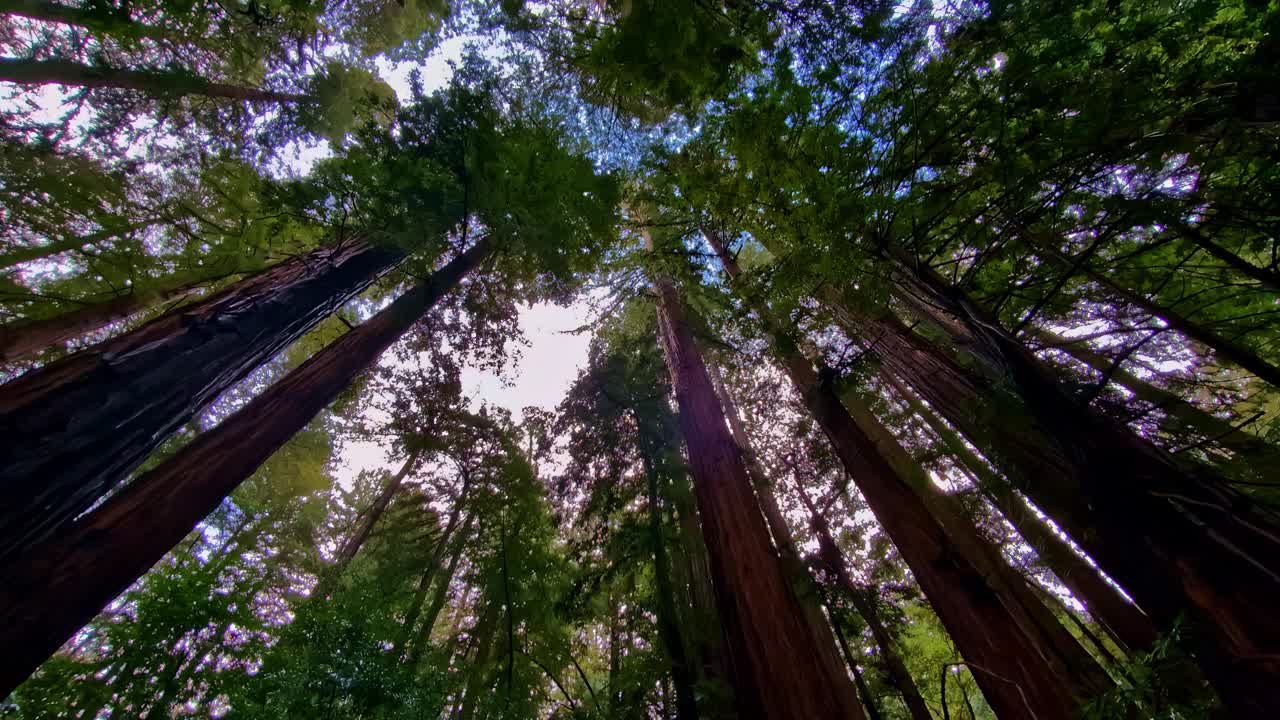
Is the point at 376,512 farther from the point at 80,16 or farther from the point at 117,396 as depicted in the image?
the point at 80,16

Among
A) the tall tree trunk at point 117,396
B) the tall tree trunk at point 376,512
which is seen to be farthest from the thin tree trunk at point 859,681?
the tall tree trunk at point 376,512

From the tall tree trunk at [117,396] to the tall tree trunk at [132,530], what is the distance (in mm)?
145

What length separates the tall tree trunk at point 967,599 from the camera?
2.44 m

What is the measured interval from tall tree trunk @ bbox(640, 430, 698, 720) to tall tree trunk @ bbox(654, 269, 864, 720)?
94cm

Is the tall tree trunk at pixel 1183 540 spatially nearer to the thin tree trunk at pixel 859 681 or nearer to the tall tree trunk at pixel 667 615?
the tall tree trunk at pixel 667 615

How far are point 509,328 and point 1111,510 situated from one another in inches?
284

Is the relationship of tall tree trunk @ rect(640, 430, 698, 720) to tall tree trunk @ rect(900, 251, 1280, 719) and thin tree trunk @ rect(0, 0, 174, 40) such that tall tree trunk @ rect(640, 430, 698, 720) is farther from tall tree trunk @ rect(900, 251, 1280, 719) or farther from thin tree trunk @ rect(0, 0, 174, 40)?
thin tree trunk @ rect(0, 0, 174, 40)

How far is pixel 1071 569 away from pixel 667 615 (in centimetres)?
391

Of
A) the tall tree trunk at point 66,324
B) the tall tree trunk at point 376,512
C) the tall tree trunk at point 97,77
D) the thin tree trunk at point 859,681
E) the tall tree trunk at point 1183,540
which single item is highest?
the tall tree trunk at point 97,77

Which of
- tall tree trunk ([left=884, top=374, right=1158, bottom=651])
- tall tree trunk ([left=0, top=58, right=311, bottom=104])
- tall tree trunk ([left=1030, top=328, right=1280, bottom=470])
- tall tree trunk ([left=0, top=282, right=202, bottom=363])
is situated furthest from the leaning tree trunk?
tall tree trunk ([left=0, top=58, right=311, bottom=104])

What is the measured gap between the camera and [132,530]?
269cm

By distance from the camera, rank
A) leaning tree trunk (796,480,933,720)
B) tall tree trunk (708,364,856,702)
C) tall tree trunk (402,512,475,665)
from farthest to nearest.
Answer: tall tree trunk (402,512,475,665) < leaning tree trunk (796,480,933,720) < tall tree trunk (708,364,856,702)

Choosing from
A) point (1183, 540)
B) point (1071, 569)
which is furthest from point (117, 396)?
point (1071, 569)

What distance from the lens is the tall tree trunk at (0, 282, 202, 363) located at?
14.3ft
